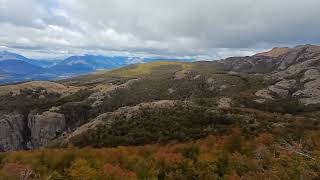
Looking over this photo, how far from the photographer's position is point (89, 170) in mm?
114250

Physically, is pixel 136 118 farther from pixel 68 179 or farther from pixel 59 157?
pixel 68 179

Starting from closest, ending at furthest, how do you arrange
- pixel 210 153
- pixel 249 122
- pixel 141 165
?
pixel 141 165 → pixel 210 153 → pixel 249 122

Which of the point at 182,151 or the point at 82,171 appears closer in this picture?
the point at 82,171

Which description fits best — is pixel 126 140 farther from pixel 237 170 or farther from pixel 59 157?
pixel 237 170

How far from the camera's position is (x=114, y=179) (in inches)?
4156

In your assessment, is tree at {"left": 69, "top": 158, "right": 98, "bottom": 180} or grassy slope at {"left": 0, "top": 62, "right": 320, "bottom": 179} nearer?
tree at {"left": 69, "top": 158, "right": 98, "bottom": 180}

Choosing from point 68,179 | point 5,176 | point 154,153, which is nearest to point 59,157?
point 68,179

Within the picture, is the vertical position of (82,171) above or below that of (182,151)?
above

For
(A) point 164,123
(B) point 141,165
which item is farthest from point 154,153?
(A) point 164,123

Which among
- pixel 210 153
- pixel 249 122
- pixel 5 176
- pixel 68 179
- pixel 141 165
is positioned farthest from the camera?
pixel 249 122

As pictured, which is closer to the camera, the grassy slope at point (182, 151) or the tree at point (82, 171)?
the tree at point (82, 171)

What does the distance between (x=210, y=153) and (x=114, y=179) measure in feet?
138

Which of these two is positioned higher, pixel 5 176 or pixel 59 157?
pixel 5 176

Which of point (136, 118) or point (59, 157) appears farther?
point (136, 118)
